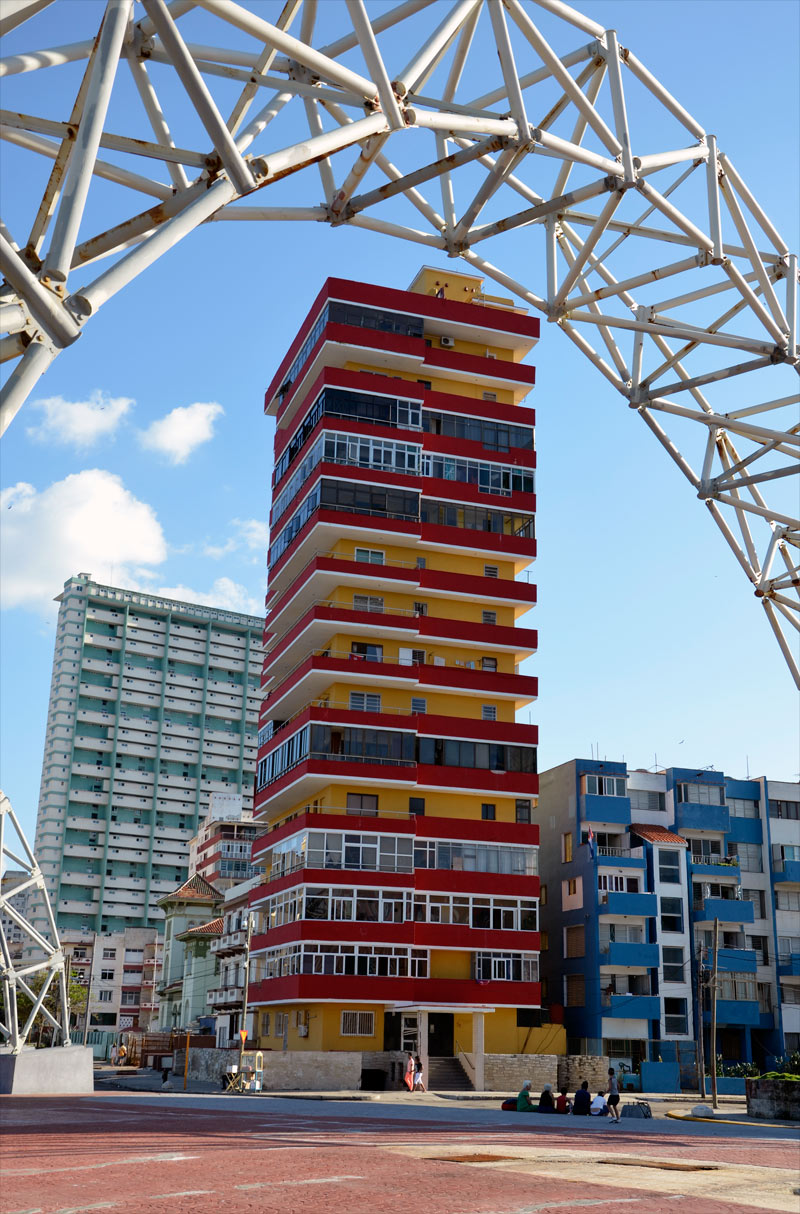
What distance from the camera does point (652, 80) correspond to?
14758 mm

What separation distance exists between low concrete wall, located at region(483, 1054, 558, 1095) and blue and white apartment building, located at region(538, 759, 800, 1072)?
9.29m

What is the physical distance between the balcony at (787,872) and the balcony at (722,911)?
438cm

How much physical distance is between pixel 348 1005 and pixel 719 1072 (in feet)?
81.5

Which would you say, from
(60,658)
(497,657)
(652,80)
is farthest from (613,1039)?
(60,658)

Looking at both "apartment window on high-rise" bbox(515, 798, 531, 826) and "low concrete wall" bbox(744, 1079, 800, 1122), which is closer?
"low concrete wall" bbox(744, 1079, 800, 1122)

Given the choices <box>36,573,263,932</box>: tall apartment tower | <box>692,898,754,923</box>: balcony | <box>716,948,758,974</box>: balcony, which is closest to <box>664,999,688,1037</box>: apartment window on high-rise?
<box>716,948,758,974</box>: balcony

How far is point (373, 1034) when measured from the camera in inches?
2116

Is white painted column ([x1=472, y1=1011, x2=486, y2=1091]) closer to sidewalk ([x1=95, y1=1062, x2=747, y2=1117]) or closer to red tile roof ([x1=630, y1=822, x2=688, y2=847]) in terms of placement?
sidewalk ([x1=95, y1=1062, x2=747, y2=1117])

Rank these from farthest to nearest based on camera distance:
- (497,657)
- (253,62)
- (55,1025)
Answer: (497,657)
(55,1025)
(253,62)

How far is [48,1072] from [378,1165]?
29.4 meters

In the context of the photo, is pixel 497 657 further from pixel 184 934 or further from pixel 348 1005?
pixel 184 934

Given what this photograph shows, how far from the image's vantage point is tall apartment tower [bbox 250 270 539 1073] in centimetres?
5431

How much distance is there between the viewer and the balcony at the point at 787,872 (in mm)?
72812

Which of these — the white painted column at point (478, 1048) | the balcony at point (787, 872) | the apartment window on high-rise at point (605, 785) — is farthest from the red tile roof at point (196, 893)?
the white painted column at point (478, 1048)
